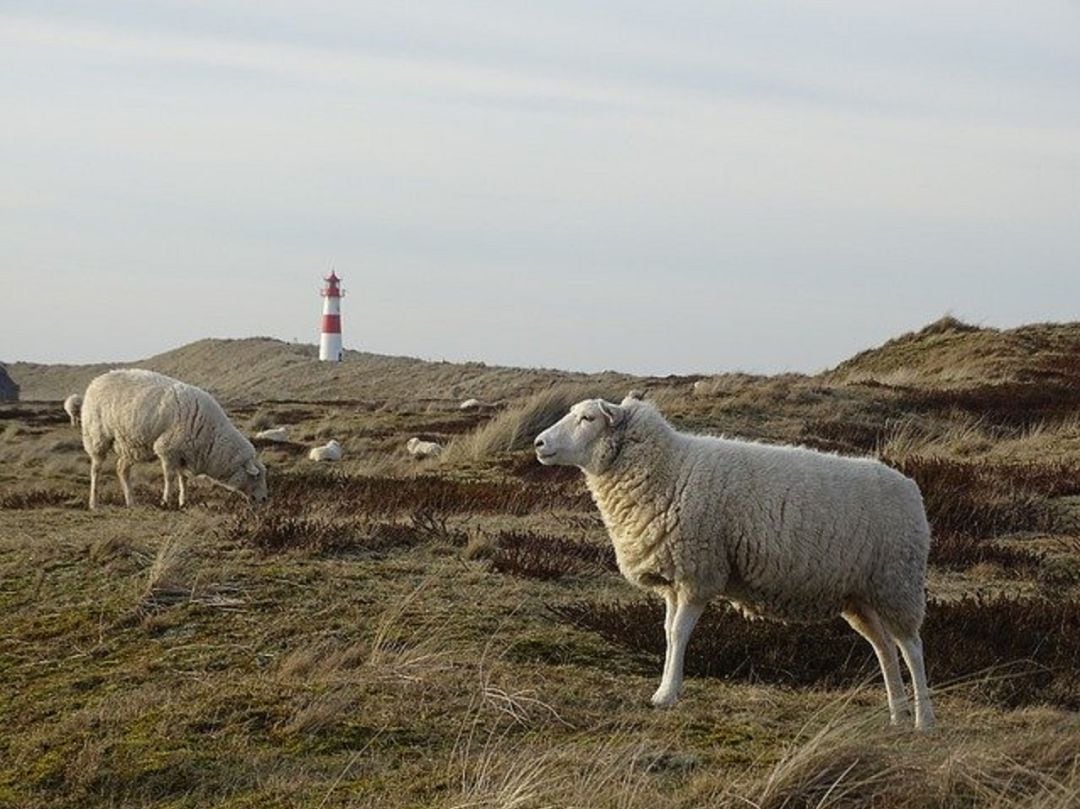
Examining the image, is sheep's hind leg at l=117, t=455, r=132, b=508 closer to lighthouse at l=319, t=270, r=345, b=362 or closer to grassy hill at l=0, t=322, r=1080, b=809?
grassy hill at l=0, t=322, r=1080, b=809

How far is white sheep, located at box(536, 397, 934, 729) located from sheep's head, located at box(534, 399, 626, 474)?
20 centimetres

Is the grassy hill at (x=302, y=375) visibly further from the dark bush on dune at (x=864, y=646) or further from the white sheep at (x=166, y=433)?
the dark bush on dune at (x=864, y=646)

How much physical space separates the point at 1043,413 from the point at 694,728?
719 inches

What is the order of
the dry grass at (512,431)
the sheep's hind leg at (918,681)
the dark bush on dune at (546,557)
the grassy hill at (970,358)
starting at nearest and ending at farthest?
the sheep's hind leg at (918,681)
the dark bush on dune at (546,557)
the dry grass at (512,431)
the grassy hill at (970,358)

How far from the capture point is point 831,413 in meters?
22.3

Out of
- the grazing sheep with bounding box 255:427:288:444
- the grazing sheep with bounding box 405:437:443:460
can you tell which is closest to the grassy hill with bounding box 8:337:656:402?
the grazing sheep with bounding box 255:427:288:444

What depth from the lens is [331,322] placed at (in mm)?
61500

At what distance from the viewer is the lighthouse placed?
61.1 m

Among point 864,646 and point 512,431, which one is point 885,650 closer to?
point 864,646

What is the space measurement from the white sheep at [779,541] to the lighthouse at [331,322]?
53.7 m

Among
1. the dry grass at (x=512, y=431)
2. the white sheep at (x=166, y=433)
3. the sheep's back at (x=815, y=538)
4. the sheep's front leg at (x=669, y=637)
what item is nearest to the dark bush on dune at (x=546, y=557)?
the sheep's front leg at (x=669, y=637)

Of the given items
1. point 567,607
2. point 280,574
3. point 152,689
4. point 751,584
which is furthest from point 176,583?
point 751,584

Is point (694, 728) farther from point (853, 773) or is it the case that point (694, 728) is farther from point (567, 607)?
point (567, 607)

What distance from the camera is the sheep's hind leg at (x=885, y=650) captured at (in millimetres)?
7074
